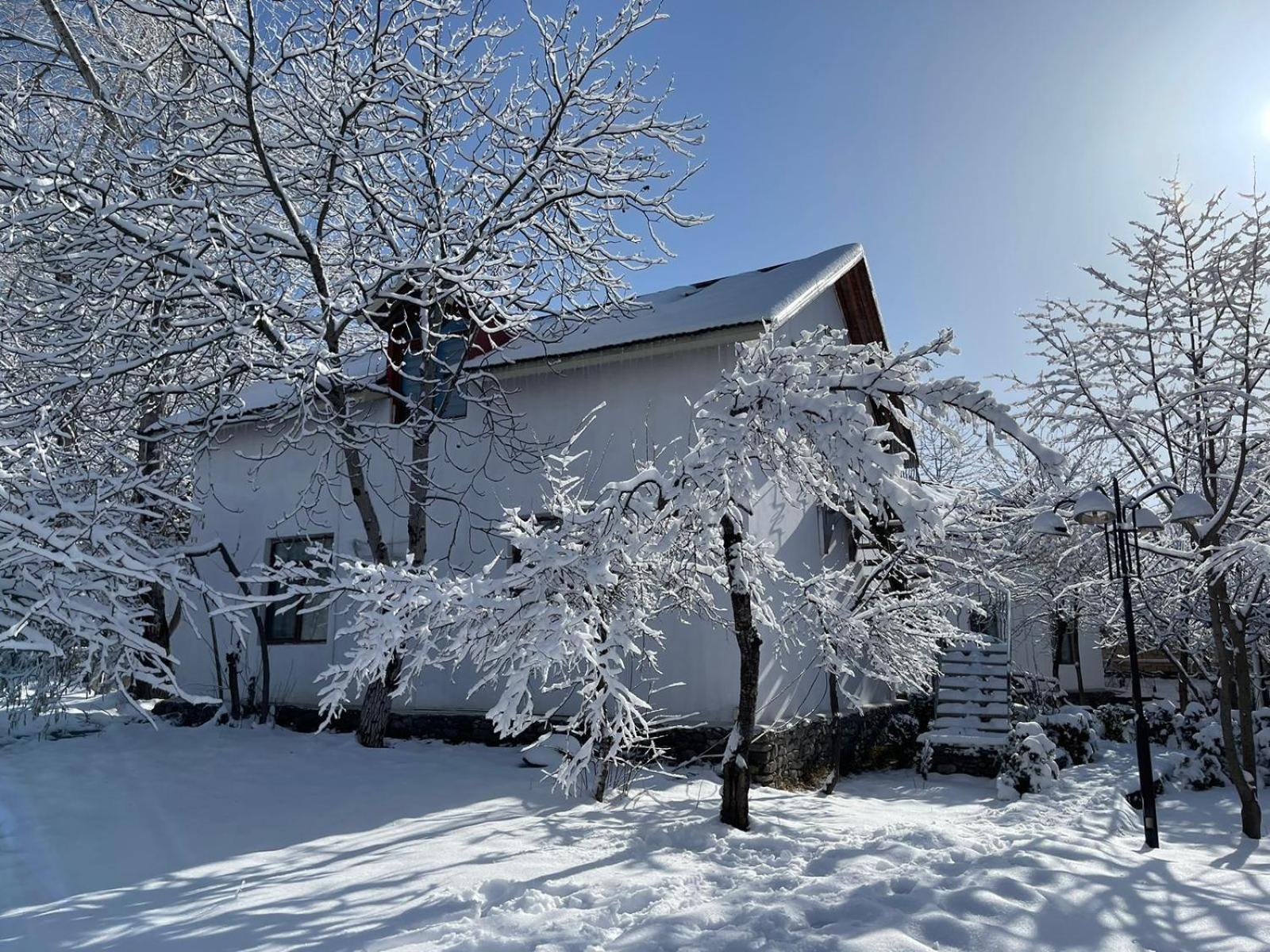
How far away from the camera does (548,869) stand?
521 centimetres

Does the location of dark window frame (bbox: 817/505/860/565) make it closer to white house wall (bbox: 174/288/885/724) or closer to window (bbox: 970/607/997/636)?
white house wall (bbox: 174/288/885/724)

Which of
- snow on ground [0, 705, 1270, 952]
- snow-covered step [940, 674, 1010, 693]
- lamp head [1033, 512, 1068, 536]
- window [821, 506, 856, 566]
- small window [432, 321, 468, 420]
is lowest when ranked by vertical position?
snow on ground [0, 705, 1270, 952]

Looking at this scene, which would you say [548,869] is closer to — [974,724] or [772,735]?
[772,735]

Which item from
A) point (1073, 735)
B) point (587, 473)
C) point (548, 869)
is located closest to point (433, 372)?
point (587, 473)

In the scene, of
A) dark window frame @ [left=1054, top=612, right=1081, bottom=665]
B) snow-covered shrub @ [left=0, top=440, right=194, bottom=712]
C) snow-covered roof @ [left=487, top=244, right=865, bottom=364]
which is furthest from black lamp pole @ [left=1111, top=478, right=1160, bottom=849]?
dark window frame @ [left=1054, top=612, right=1081, bottom=665]

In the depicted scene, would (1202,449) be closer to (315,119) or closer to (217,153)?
(315,119)

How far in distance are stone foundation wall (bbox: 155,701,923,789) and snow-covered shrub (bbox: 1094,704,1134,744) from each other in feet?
12.1

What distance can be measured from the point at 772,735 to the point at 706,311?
198 inches

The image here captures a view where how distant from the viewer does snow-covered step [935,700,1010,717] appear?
12047mm

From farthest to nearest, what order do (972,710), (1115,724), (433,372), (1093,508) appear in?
(1115,724) → (972,710) → (433,372) → (1093,508)

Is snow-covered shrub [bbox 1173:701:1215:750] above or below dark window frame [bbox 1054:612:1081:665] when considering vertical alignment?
below

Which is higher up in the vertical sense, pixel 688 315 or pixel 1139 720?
pixel 688 315

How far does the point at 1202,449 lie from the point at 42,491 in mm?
10969

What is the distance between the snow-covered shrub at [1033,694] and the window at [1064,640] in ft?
12.1
